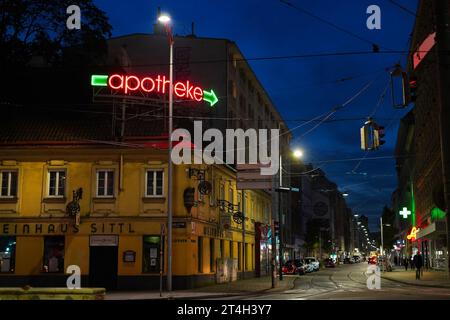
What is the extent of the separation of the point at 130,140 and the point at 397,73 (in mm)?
17683

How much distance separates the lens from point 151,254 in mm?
31141

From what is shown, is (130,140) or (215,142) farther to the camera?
(215,142)

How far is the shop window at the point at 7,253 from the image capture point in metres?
31.3

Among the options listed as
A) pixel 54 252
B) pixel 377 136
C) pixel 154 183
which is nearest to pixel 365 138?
pixel 377 136

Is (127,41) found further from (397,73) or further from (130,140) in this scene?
(397,73)

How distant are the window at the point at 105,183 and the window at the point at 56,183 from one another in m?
1.90

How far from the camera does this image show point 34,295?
12844mm

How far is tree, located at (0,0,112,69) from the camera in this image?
46.4m

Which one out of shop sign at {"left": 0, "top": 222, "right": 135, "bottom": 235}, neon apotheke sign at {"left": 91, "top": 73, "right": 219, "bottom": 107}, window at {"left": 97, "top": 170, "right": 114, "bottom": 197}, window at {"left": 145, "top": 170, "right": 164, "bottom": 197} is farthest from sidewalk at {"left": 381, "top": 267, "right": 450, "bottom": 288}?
window at {"left": 97, "top": 170, "right": 114, "bottom": 197}

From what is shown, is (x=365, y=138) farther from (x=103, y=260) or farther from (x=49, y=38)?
(x=49, y=38)

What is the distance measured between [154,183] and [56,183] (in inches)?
211

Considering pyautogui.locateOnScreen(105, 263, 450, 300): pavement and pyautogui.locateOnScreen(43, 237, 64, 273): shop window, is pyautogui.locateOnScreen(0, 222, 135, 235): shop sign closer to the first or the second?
pyautogui.locateOnScreen(43, 237, 64, 273): shop window
